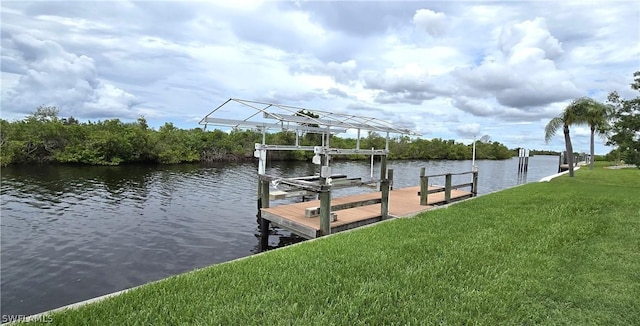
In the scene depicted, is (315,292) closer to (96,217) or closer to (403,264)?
(403,264)

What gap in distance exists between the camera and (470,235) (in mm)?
6047

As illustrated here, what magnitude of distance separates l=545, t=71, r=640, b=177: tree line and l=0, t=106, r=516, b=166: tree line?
4813mm

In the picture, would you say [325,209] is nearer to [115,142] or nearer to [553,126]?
[553,126]

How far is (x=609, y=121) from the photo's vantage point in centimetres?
2161

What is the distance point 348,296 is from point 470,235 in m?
3.42

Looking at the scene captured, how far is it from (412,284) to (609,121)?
81.1 ft

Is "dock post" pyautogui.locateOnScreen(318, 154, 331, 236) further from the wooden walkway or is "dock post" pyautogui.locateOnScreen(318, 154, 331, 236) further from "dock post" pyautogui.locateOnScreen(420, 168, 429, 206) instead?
"dock post" pyautogui.locateOnScreen(420, 168, 429, 206)

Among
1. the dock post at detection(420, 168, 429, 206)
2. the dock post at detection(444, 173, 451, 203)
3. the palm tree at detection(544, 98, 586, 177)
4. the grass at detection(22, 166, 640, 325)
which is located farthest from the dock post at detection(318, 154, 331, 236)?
the palm tree at detection(544, 98, 586, 177)

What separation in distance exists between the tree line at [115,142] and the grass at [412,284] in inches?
499

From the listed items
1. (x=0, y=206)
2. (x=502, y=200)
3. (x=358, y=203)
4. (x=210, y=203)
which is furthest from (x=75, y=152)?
Answer: (x=502, y=200)

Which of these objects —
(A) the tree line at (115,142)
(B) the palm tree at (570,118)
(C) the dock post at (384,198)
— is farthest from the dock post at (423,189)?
(B) the palm tree at (570,118)

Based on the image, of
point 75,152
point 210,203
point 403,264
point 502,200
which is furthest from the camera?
point 75,152

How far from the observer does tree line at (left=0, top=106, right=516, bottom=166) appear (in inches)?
1070

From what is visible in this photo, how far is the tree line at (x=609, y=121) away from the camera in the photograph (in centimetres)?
1532
